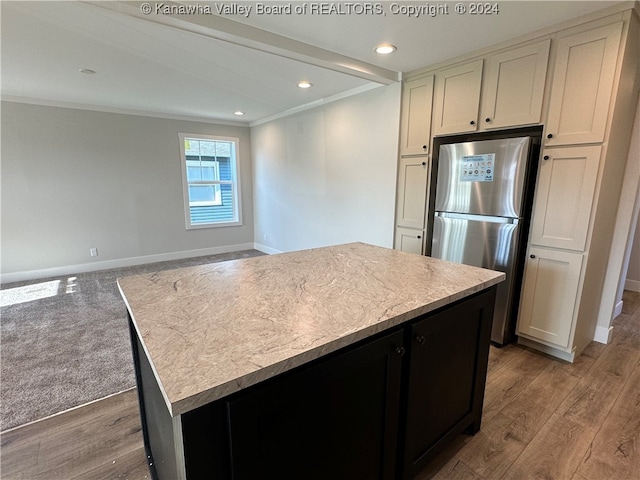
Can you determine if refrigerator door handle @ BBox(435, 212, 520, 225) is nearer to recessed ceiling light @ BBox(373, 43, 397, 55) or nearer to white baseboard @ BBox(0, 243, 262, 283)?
recessed ceiling light @ BBox(373, 43, 397, 55)

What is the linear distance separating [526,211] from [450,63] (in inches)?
54.5

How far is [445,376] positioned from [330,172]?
10.1 ft

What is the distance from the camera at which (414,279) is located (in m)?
1.42

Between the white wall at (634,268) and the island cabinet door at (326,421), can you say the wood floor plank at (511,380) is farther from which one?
the white wall at (634,268)

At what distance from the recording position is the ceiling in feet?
6.35

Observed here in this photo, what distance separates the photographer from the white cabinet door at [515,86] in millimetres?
2164

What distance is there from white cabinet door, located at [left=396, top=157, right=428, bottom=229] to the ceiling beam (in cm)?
91

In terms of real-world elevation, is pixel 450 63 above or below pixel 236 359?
above

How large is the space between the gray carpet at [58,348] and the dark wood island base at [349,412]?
0.88m

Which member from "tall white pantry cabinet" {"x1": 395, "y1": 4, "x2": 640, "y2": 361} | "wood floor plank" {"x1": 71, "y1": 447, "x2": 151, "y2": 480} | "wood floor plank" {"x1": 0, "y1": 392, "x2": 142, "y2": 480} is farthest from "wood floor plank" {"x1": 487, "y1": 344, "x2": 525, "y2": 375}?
"wood floor plank" {"x1": 0, "y1": 392, "x2": 142, "y2": 480}

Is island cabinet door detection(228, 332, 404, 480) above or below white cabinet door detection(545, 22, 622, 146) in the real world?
below

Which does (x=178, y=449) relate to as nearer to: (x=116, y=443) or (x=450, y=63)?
(x=116, y=443)

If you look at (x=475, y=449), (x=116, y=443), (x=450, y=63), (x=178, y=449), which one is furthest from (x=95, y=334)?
(x=450, y=63)

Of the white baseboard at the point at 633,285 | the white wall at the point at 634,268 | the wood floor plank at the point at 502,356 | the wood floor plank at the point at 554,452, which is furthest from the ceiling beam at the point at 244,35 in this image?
the white baseboard at the point at 633,285
